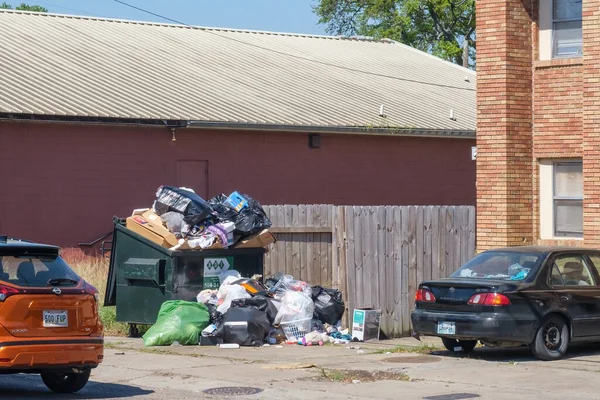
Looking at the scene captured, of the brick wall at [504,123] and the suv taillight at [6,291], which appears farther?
the brick wall at [504,123]

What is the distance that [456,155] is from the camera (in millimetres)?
30797

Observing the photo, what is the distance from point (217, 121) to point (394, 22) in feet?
109

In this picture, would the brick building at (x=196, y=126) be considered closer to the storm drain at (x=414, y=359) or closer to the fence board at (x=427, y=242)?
the fence board at (x=427, y=242)

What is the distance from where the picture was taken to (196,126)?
25641 millimetres

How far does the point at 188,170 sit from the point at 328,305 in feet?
36.0

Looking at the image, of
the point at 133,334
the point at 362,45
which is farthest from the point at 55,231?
the point at 362,45

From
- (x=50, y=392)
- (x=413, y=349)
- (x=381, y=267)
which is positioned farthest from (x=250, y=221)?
(x=50, y=392)

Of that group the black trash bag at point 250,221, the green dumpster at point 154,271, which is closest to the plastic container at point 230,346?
the green dumpster at point 154,271

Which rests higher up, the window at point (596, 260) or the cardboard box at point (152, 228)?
the cardboard box at point (152, 228)

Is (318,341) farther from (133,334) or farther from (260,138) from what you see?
(260,138)

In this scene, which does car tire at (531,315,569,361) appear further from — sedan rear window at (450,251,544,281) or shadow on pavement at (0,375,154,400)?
shadow on pavement at (0,375,154,400)

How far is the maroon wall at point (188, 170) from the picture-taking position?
23.7 meters

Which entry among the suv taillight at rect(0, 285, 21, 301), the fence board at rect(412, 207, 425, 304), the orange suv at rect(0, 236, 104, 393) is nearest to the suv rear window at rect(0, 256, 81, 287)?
the orange suv at rect(0, 236, 104, 393)

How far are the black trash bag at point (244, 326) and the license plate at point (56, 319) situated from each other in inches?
181
